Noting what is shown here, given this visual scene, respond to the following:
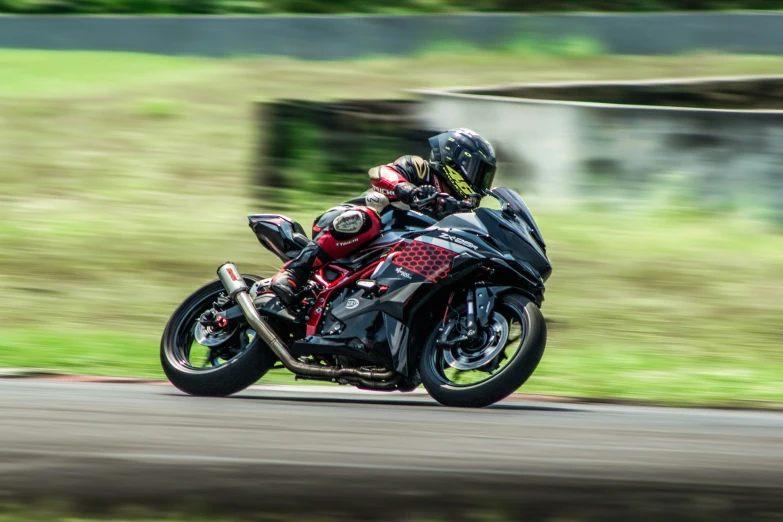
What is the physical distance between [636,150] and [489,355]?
7842 millimetres

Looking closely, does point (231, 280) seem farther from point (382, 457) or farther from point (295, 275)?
point (382, 457)

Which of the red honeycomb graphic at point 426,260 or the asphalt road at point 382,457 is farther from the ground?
the red honeycomb graphic at point 426,260

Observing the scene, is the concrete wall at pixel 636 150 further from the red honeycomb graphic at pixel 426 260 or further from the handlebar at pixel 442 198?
the red honeycomb graphic at pixel 426 260

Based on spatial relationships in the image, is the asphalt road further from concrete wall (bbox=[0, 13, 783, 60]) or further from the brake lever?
concrete wall (bbox=[0, 13, 783, 60])

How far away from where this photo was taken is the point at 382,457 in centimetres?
546

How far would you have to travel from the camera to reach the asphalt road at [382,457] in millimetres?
4719

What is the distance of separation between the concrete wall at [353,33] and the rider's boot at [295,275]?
17.9 metres

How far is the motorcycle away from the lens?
7.01 meters

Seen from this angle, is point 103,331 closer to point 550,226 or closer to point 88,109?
point 550,226

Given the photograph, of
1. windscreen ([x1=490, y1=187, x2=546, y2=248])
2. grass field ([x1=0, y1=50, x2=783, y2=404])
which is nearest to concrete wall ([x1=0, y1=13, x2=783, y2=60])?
grass field ([x1=0, y1=50, x2=783, y2=404])

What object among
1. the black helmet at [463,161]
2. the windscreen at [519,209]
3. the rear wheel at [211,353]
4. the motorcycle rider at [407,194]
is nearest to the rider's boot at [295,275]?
the motorcycle rider at [407,194]

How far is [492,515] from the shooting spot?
4.59 m

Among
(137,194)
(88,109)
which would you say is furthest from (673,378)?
(88,109)

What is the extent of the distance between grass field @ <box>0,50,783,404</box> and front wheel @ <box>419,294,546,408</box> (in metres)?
1.83
